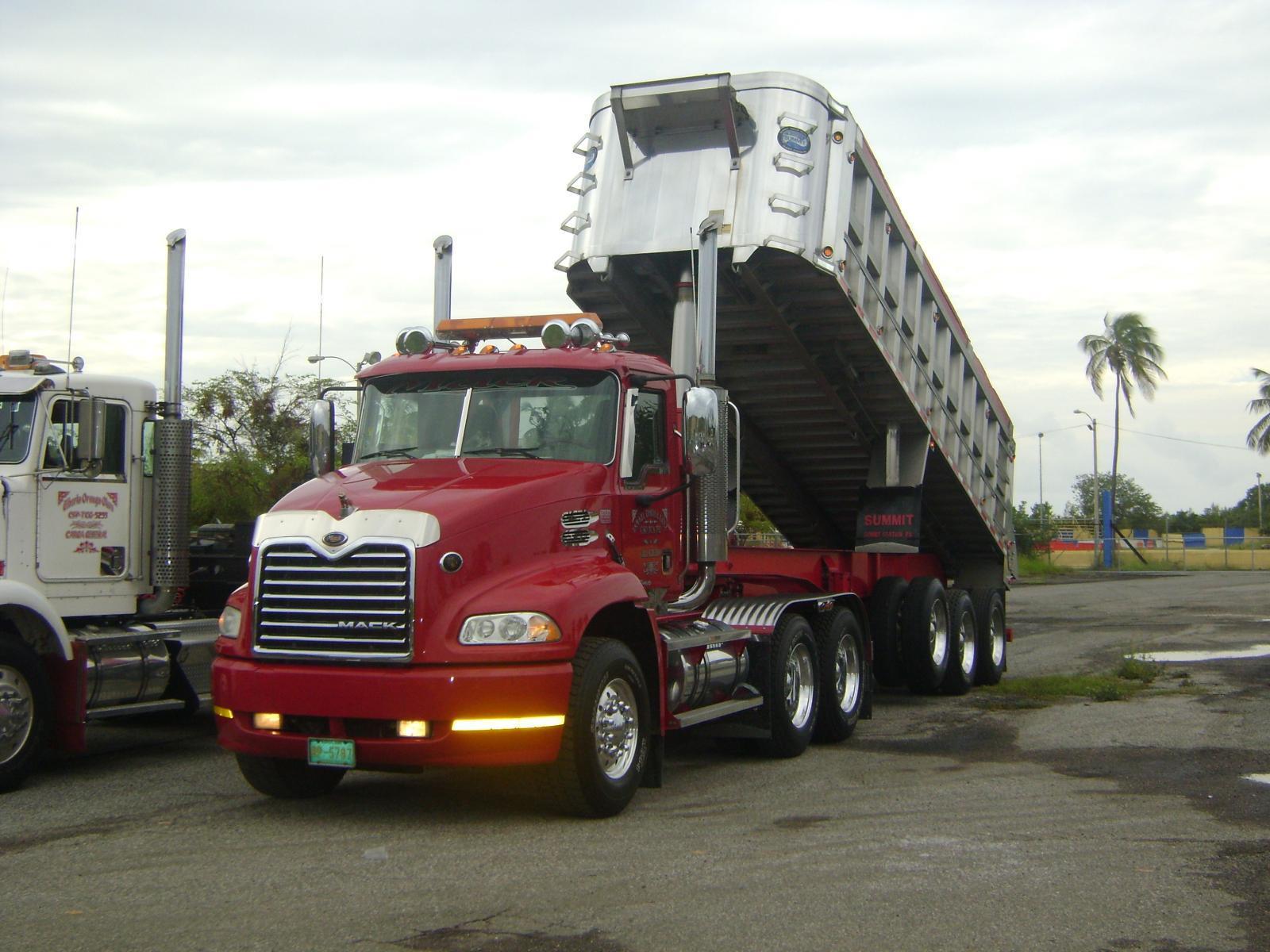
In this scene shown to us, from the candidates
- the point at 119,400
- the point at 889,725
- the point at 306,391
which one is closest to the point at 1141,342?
the point at 306,391

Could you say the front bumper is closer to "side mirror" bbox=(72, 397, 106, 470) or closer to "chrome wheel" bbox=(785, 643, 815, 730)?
"side mirror" bbox=(72, 397, 106, 470)

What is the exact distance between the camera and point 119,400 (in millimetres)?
9758

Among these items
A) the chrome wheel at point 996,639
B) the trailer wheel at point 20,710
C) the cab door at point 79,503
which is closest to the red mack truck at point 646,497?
the chrome wheel at point 996,639

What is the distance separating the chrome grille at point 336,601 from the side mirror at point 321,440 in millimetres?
1508

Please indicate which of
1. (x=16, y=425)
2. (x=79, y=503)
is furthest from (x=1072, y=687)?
(x=16, y=425)

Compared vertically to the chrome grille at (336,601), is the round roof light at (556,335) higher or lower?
higher

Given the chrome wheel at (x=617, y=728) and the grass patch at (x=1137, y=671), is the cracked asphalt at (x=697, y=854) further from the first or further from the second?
the grass patch at (x=1137, y=671)

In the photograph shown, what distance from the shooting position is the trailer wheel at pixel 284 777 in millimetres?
7742

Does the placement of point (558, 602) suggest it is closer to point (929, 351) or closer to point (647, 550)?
point (647, 550)

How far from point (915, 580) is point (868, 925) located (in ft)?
26.2

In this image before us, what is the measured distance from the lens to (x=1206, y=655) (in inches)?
674

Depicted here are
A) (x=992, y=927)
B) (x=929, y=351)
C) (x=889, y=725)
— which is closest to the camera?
(x=992, y=927)

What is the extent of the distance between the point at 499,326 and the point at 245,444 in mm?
10503

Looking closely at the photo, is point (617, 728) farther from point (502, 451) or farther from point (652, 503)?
point (502, 451)
